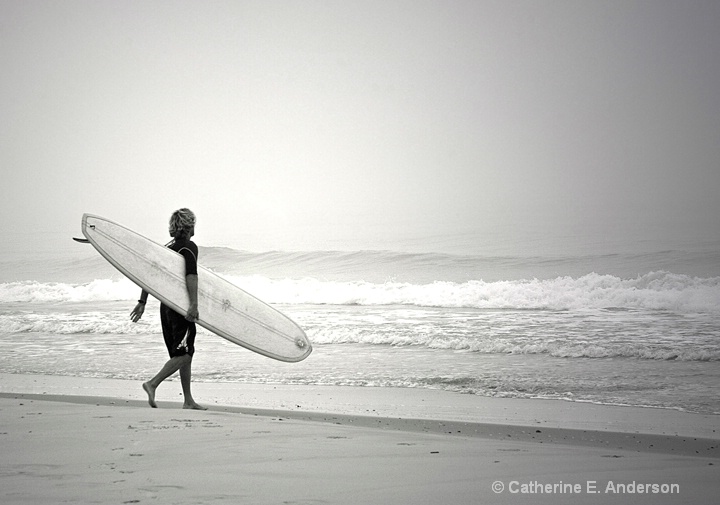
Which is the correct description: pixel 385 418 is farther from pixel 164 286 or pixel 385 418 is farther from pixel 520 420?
pixel 164 286

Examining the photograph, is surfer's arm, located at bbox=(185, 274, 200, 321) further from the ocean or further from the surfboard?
the ocean

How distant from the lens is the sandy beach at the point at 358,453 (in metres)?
2.34

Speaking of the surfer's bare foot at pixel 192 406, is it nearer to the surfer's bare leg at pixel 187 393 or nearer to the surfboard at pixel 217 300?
the surfer's bare leg at pixel 187 393

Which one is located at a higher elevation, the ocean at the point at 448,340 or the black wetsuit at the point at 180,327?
the black wetsuit at the point at 180,327

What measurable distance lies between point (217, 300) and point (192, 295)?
92 centimetres

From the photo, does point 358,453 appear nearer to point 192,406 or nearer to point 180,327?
point 192,406

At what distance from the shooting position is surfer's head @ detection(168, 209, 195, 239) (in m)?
4.46

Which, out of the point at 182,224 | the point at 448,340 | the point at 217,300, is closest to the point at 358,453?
the point at 182,224

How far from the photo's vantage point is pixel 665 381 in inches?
219

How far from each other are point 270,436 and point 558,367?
151 inches

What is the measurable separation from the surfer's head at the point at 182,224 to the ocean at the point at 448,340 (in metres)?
1.91

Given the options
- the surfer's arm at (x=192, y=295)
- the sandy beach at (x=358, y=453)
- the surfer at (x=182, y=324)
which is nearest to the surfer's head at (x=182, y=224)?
the surfer at (x=182, y=324)

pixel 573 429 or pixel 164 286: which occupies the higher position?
pixel 164 286

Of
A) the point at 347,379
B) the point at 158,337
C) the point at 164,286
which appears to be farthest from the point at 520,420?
the point at 158,337
